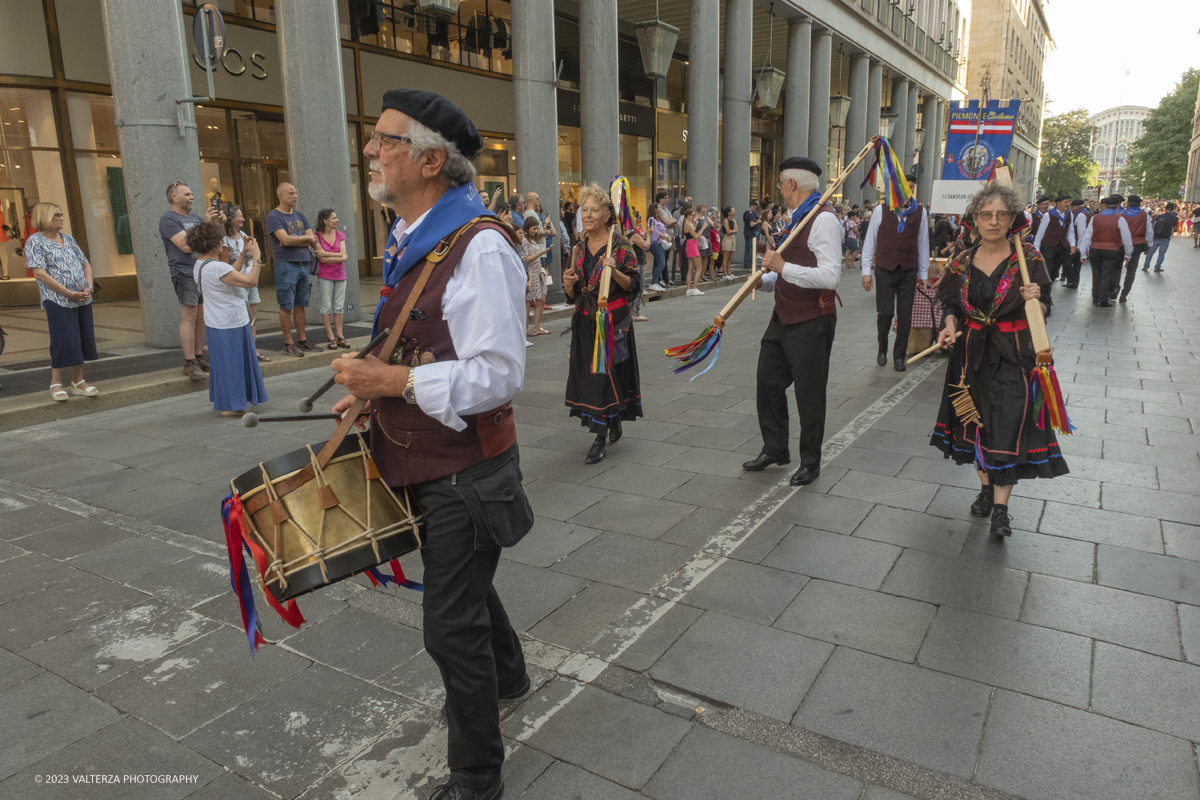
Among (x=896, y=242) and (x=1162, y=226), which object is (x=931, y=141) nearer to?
(x=1162, y=226)

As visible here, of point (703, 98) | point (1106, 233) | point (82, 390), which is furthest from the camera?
point (703, 98)

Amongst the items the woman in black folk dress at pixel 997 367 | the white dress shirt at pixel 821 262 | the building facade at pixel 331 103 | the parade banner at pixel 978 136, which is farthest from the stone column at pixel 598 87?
the woman in black folk dress at pixel 997 367

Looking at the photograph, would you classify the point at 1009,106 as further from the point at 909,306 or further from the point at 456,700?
the point at 456,700

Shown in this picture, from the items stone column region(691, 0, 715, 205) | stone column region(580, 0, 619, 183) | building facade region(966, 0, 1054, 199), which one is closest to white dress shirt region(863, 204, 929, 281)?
stone column region(580, 0, 619, 183)

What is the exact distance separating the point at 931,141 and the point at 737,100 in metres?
26.0

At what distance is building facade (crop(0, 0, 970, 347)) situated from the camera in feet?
30.7

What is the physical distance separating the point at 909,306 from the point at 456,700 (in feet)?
26.8

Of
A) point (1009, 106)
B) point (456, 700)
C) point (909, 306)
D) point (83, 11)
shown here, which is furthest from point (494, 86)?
point (456, 700)

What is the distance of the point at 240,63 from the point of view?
50.2ft

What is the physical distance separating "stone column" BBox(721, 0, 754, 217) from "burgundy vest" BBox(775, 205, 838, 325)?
16.1 metres

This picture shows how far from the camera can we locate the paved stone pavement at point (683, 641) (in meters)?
2.64

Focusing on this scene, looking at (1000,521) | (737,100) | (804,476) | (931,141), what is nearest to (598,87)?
(737,100)

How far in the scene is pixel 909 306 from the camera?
9250 mm

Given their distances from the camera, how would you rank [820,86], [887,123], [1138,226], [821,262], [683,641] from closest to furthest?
[683,641] < [821,262] < [1138,226] < [820,86] < [887,123]
